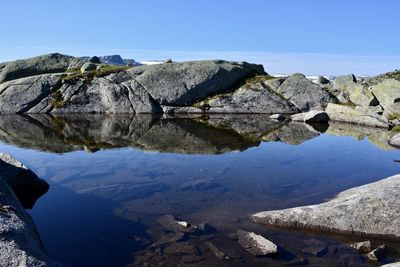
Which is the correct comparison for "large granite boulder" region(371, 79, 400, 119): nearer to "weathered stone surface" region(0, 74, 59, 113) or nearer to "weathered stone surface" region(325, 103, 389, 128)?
"weathered stone surface" region(325, 103, 389, 128)

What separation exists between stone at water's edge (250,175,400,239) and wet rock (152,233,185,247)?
3.75 m

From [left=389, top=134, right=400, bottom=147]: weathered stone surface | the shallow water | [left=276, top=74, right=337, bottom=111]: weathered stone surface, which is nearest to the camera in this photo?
the shallow water

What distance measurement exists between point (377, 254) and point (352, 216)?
2584 millimetres

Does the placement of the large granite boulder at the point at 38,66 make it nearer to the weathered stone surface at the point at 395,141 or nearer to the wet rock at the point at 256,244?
the weathered stone surface at the point at 395,141

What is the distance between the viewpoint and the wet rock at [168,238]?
16.0 m

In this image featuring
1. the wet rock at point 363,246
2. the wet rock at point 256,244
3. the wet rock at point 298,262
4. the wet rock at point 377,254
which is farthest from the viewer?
the wet rock at point 363,246

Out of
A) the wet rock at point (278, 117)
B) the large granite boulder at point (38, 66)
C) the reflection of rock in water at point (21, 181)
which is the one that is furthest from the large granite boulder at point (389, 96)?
the large granite boulder at point (38, 66)

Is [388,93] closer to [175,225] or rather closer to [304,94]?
[304,94]

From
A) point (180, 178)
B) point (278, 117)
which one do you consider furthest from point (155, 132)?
point (278, 117)

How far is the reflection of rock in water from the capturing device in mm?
21047

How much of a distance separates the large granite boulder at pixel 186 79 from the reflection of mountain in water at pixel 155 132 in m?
8.63

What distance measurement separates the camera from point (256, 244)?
15734 millimetres

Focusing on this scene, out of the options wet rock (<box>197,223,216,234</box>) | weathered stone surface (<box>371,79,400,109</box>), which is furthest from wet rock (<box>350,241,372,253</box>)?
weathered stone surface (<box>371,79,400,109</box>)

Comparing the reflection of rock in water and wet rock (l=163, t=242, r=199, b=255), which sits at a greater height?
the reflection of rock in water
